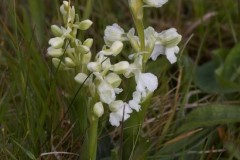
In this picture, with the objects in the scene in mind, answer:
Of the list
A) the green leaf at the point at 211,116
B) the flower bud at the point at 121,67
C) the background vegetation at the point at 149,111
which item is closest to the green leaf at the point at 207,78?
the background vegetation at the point at 149,111

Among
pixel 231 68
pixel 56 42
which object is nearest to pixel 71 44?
pixel 56 42

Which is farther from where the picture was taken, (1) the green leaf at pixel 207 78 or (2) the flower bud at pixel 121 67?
(1) the green leaf at pixel 207 78

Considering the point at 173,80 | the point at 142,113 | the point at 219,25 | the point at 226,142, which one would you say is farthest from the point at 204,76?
the point at 142,113

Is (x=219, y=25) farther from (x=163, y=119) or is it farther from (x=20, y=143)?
(x=20, y=143)

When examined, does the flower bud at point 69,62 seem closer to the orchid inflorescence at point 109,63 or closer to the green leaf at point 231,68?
the orchid inflorescence at point 109,63

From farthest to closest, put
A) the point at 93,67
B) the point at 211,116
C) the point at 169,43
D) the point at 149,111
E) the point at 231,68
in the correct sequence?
the point at 231,68, the point at 149,111, the point at 211,116, the point at 169,43, the point at 93,67

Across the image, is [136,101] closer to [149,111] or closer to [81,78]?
[81,78]

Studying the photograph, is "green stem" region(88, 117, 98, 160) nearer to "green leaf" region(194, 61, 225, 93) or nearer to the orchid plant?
the orchid plant
